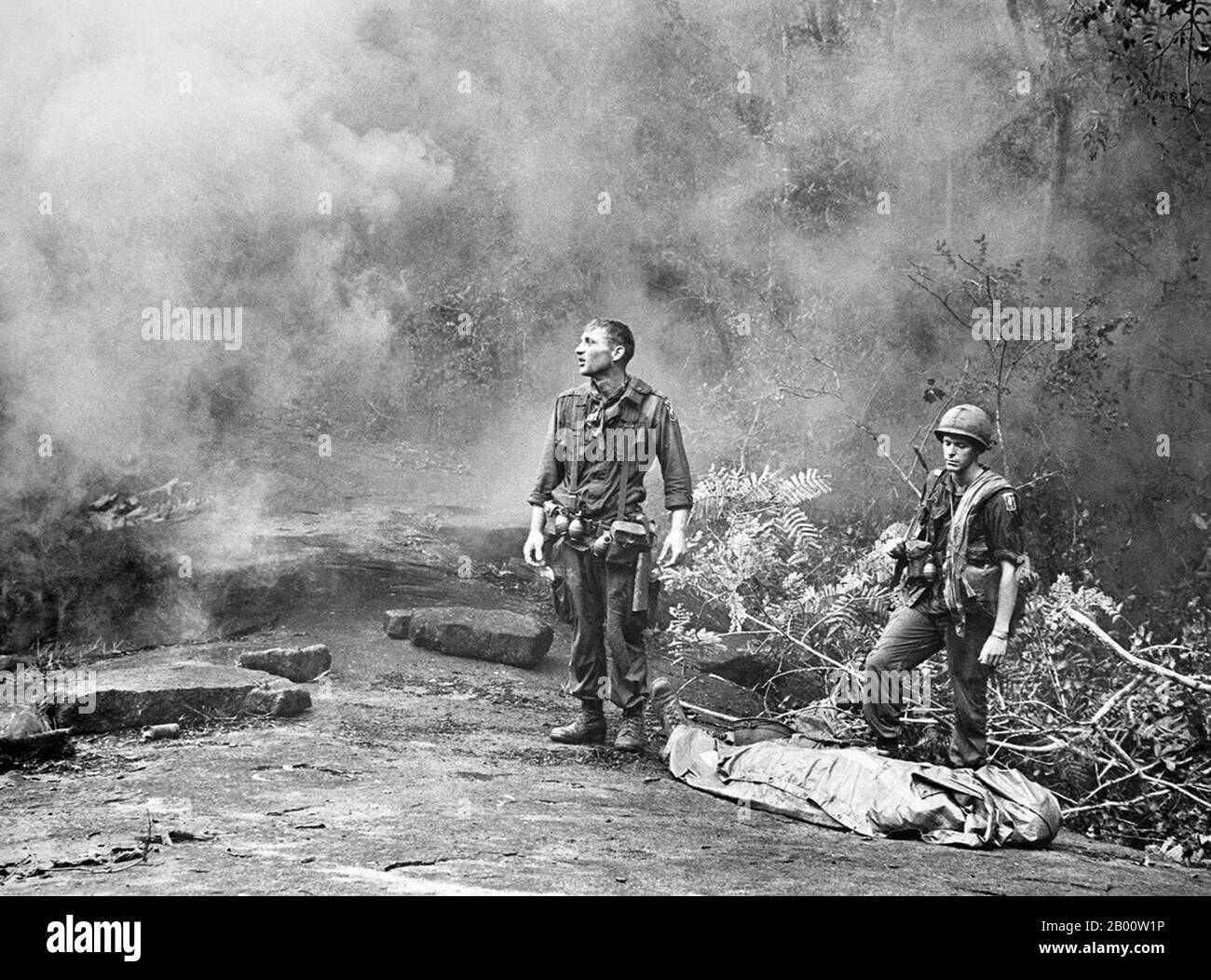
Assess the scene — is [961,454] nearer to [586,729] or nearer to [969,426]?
[969,426]

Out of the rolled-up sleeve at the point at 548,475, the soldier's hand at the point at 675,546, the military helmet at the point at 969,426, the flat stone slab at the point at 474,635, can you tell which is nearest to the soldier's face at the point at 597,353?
the rolled-up sleeve at the point at 548,475

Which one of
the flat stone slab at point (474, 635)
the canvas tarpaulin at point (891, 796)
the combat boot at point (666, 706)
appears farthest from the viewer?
the flat stone slab at point (474, 635)

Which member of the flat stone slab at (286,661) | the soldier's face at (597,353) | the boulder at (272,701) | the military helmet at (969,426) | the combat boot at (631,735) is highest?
the soldier's face at (597,353)

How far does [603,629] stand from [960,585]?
5.56 ft

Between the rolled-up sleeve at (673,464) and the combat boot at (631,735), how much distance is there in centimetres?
104

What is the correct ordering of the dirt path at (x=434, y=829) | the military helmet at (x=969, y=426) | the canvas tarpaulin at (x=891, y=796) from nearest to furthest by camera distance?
the dirt path at (x=434, y=829)
the canvas tarpaulin at (x=891, y=796)
the military helmet at (x=969, y=426)

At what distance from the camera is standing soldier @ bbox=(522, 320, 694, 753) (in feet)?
18.6

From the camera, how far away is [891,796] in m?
4.91

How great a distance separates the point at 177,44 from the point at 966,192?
4.44 m

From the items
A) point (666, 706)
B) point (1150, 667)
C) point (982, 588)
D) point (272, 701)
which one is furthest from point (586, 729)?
point (1150, 667)

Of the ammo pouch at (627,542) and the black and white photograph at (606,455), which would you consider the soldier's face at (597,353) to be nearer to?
the black and white photograph at (606,455)

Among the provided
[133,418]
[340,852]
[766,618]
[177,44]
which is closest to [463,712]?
[340,852]

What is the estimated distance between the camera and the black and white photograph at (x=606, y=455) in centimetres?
493
